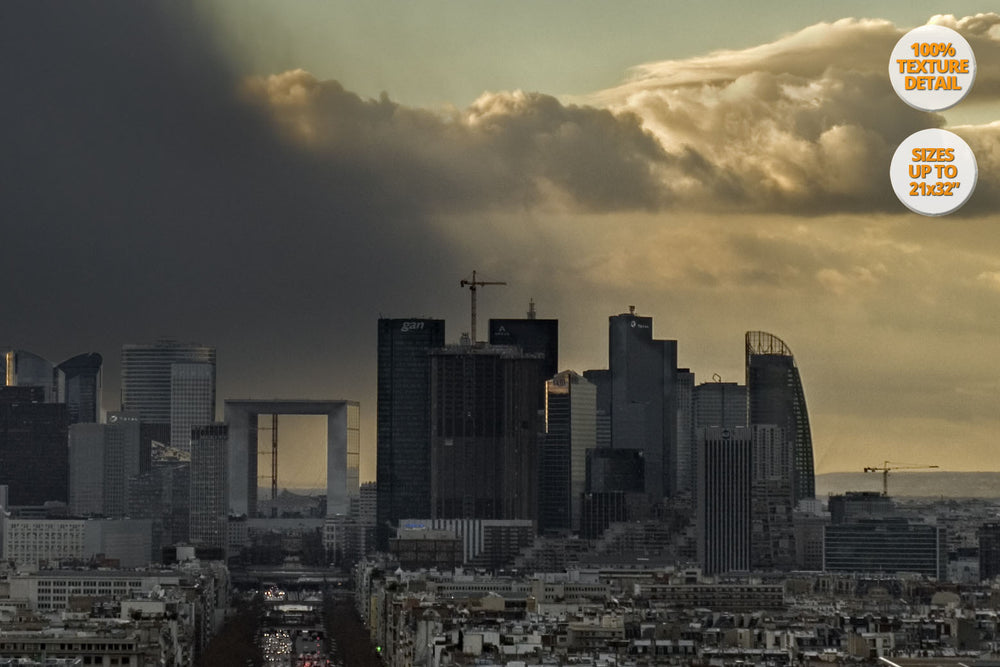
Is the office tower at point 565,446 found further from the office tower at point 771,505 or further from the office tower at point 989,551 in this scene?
the office tower at point 989,551

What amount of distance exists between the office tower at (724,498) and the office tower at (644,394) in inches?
857

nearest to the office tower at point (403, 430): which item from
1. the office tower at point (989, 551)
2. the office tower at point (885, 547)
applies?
the office tower at point (885, 547)

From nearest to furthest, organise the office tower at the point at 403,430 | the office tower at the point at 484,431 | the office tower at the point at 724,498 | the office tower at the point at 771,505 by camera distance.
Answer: the office tower at the point at 771,505, the office tower at the point at 724,498, the office tower at the point at 484,431, the office tower at the point at 403,430

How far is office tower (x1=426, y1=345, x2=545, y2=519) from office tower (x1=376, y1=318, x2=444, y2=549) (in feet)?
9.32

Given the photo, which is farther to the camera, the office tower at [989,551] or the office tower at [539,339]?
the office tower at [539,339]

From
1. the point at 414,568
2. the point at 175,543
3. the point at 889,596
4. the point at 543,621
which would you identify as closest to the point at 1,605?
the point at 543,621

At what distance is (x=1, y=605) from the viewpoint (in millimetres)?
88312

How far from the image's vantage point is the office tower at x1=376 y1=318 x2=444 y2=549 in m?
195

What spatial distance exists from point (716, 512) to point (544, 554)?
34.7 ft

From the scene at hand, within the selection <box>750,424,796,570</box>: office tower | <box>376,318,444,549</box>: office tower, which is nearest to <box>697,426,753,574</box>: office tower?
<box>750,424,796,570</box>: office tower

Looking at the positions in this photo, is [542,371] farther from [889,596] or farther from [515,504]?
[889,596]

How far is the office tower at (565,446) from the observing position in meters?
192

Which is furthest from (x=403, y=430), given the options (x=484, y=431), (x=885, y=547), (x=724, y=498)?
(x=885, y=547)

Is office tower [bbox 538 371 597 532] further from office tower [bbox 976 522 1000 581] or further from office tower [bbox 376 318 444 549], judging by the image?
office tower [bbox 976 522 1000 581]
